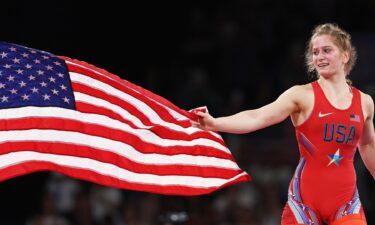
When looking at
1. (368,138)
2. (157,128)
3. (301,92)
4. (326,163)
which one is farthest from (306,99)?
(157,128)

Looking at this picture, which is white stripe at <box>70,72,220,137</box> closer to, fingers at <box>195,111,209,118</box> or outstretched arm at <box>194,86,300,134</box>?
fingers at <box>195,111,209,118</box>

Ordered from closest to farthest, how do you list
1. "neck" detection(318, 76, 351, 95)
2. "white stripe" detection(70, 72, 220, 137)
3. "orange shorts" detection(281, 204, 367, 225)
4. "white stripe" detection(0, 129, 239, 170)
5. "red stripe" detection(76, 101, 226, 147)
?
"orange shorts" detection(281, 204, 367, 225) → "neck" detection(318, 76, 351, 95) → "white stripe" detection(0, 129, 239, 170) → "red stripe" detection(76, 101, 226, 147) → "white stripe" detection(70, 72, 220, 137)

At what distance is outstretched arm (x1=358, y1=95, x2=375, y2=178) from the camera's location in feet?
18.5

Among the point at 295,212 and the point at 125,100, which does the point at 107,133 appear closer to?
the point at 125,100

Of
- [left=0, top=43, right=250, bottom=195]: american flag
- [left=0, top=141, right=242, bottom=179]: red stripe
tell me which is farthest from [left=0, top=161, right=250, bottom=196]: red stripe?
[left=0, top=141, right=242, bottom=179]: red stripe

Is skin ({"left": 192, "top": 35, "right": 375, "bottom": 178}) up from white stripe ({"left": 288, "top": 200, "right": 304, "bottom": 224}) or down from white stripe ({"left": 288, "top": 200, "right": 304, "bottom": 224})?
up

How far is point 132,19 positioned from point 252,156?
3.15 meters

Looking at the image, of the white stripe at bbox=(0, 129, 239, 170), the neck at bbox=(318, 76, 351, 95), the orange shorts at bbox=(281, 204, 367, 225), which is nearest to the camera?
the orange shorts at bbox=(281, 204, 367, 225)

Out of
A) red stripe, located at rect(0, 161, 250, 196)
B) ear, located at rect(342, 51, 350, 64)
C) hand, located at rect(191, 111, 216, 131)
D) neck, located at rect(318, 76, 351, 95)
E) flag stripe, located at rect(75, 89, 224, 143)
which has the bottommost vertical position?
red stripe, located at rect(0, 161, 250, 196)

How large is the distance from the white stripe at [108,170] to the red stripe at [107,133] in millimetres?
202

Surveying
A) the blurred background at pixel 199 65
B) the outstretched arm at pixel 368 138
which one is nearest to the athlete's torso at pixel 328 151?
the outstretched arm at pixel 368 138

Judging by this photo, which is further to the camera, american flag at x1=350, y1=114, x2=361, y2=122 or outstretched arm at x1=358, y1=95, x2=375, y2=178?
outstretched arm at x1=358, y1=95, x2=375, y2=178

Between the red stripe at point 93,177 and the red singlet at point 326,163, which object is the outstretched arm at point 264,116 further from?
the red stripe at point 93,177

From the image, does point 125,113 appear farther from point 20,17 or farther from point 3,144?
point 20,17
